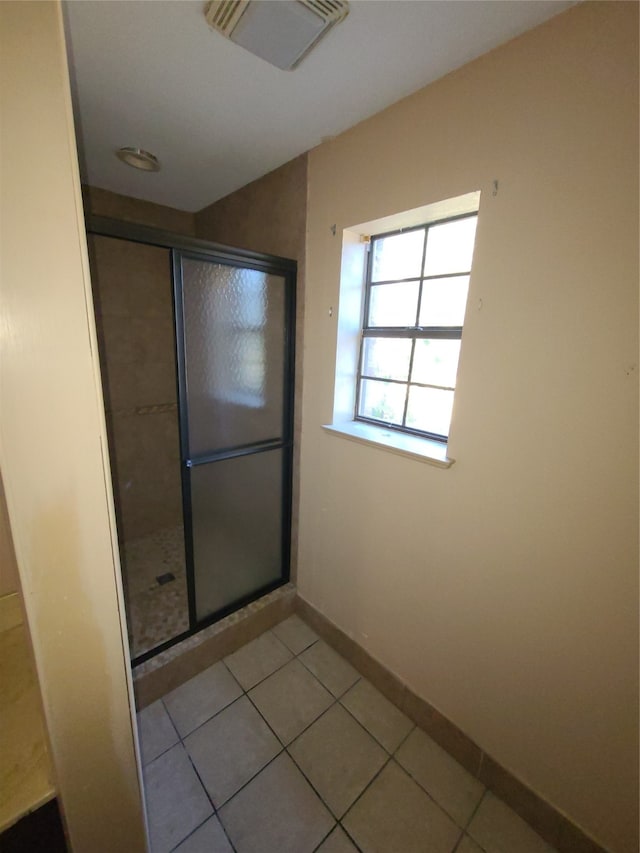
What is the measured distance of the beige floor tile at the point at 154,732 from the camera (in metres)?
1.30

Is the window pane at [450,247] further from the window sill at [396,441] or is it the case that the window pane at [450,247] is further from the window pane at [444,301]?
the window sill at [396,441]

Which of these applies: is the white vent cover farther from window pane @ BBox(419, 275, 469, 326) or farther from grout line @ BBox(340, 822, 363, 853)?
grout line @ BBox(340, 822, 363, 853)

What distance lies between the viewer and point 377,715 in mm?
1459

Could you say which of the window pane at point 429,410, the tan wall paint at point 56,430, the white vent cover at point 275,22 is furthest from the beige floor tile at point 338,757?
the white vent cover at point 275,22

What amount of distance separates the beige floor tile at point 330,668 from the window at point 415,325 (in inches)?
48.0

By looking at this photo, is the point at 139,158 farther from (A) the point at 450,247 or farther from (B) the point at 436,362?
(B) the point at 436,362

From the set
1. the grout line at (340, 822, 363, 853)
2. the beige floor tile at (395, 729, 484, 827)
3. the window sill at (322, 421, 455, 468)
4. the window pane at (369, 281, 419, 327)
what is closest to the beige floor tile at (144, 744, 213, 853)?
the grout line at (340, 822, 363, 853)

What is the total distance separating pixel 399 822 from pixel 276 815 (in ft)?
1.37

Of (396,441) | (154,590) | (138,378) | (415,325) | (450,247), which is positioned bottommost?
(154,590)

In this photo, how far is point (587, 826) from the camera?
103cm

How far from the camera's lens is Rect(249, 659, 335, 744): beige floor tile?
1408 millimetres

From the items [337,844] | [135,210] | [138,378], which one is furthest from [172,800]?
[135,210]

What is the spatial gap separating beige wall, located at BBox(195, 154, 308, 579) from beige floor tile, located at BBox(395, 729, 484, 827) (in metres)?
0.94

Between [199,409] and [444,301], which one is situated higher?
[444,301]
